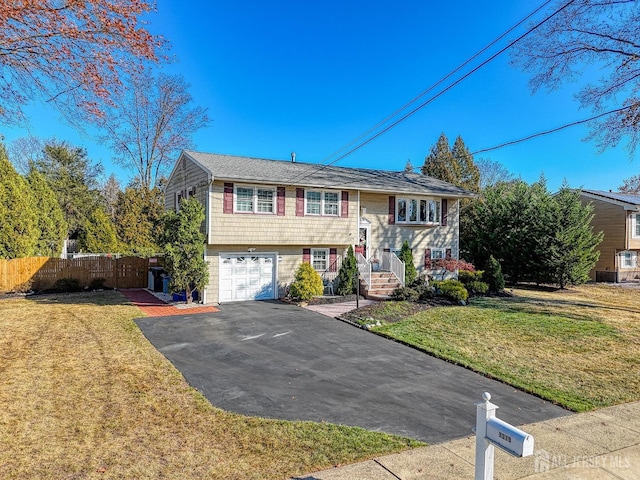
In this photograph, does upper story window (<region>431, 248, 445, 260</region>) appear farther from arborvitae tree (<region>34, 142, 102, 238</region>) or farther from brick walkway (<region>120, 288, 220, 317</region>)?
arborvitae tree (<region>34, 142, 102, 238</region>)

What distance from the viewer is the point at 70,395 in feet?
18.8

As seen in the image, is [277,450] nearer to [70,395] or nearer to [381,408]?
[381,408]

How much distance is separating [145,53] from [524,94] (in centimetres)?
1550

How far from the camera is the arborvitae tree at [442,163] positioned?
109 feet

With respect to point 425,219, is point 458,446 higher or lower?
lower

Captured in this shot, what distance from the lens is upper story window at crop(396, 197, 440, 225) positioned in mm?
18359

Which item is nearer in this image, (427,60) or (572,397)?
(572,397)

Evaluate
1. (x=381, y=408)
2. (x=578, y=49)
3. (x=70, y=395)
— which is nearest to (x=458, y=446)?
(x=381, y=408)

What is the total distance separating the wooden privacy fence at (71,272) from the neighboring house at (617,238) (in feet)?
90.7

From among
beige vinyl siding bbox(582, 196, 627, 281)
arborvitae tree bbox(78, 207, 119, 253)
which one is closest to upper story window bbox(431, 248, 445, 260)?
beige vinyl siding bbox(582, 196, 627, 281)

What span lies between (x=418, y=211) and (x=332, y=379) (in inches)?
527

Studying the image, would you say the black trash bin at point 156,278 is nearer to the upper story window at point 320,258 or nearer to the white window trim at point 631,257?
the upper story window at point 320,258

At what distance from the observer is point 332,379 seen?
6867 mm

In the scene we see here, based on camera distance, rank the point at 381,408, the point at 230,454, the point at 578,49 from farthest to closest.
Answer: the point at 578,49 → the point at 381,408 → the point at 230,454
